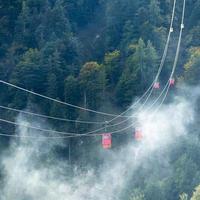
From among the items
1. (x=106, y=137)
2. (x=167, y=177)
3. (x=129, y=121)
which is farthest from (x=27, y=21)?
(x=106, y=137)

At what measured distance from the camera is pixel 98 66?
55906 millimetres

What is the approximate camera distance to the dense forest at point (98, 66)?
50.6 metres

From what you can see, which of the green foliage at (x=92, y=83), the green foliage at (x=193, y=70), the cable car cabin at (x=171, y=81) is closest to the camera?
the cable car cabin at (x=171, y=81)

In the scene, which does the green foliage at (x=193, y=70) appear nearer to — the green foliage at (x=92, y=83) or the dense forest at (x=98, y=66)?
the dense forest at (x=98, y=66)

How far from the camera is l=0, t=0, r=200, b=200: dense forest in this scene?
50.6 m

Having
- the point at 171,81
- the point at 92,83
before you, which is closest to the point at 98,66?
the point at 92,83

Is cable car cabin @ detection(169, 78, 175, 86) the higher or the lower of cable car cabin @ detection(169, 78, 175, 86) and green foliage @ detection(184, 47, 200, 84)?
the lower

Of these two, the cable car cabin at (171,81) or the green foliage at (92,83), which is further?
the green foliage at (92,83)

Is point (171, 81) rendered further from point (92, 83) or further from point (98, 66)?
point (98, 66)

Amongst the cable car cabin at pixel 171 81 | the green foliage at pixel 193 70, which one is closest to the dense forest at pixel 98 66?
the green foliage at pixel 193 70

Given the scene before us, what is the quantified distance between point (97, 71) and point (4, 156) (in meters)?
8.46

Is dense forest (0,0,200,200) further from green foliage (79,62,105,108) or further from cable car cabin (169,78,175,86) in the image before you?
cable car cabin (169,78,175,86)

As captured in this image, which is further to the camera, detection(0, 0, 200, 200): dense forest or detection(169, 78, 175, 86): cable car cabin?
detection(169, 78, 175, 86): cable car cabin

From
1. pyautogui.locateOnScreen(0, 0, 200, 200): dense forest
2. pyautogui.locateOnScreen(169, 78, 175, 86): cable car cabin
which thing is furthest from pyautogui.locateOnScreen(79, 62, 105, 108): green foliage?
pyautogui.locateOnScreen(169, 78, 175, 86): cable car cabin
